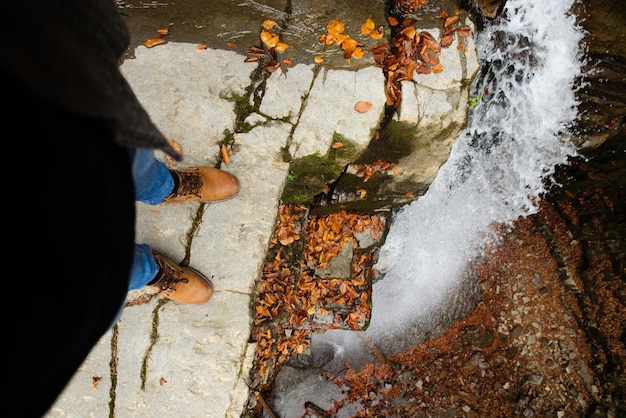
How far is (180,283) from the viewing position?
2666 mm

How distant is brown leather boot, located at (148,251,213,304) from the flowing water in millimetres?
1958

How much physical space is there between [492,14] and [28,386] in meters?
4.31

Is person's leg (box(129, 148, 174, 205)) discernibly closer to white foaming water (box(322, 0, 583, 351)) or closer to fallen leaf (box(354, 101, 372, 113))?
fallen leaf (box(354, 101, 372, 113))

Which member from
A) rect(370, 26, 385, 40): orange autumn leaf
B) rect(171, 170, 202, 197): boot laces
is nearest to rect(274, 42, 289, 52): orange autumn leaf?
rect(370, 26, 385, 40): orange autumn leaf

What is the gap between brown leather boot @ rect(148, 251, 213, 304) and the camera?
2.56m

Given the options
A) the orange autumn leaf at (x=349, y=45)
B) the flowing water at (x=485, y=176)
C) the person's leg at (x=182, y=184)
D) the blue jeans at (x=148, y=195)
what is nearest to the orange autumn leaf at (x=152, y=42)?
the person's leg at (x=182, y=184)

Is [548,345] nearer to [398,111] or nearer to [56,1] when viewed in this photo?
[398,111]


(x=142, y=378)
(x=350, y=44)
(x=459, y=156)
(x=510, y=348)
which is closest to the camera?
(x=142, y=378)

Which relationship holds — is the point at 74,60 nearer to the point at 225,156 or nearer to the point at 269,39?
the point at 225,156

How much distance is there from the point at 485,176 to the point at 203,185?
12.4ft

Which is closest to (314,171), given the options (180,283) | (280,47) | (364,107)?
(364,107)

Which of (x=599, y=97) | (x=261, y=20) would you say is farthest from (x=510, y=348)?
(x=261, y=20)

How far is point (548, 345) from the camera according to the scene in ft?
14.6

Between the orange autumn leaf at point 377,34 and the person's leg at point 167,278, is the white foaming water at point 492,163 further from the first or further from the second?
the person's leg at point 167,278
